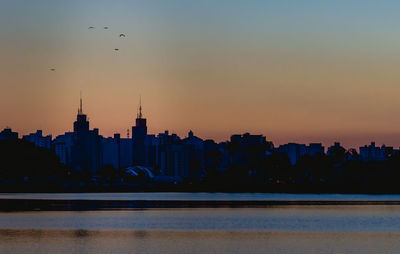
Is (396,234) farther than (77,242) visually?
Yes

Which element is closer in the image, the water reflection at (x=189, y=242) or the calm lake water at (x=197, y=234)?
the water reflection at (x=189, y=242)

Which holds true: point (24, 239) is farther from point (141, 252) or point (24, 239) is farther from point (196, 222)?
point (196, 222)

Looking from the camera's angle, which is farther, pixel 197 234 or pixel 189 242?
pixel 197 234

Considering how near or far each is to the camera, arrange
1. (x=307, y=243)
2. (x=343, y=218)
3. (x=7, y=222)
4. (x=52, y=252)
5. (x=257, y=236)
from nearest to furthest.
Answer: (x=52, y=252), (x=307, y=243), (x=257, y=236), (x=7, y=222), (x=343, y=218)

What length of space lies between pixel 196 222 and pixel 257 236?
70.7ft

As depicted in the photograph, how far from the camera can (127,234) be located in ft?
283

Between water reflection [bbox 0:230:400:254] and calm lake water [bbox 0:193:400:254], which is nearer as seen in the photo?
water reflection [bbox 0:230:400:254]

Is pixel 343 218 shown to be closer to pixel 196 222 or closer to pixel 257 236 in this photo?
pixel 196 222

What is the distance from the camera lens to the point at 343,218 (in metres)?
117

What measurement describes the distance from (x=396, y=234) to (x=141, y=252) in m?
30.8

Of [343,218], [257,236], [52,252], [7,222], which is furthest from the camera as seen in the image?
[343,218]

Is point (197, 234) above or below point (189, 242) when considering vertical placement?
above

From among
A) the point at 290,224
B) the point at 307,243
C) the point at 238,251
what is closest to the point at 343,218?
the point at 290,224

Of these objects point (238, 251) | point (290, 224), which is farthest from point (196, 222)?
point (238, 251)
